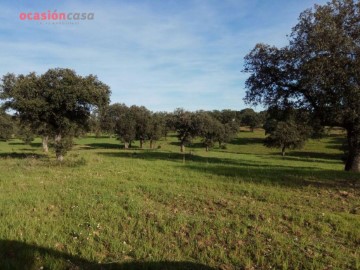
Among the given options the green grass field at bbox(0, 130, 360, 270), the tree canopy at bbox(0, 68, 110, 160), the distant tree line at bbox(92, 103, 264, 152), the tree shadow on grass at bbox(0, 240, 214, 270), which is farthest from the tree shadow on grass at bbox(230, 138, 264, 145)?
the tree shadow on grass at bbox(0, 240, 214, 270)

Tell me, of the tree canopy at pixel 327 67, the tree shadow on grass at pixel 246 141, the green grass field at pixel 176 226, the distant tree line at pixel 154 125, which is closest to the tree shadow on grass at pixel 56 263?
the green grass field at pixel 176 226

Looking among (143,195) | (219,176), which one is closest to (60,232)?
(143,195)

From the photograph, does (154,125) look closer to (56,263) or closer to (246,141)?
(246,141)

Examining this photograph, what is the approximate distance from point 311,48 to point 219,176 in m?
11.2

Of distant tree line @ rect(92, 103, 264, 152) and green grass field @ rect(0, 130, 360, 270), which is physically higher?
distant tree line @ rect(92, 103, 264, 152)

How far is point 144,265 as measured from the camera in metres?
6.24

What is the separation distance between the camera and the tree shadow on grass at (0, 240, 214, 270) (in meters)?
6.10

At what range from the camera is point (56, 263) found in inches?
242

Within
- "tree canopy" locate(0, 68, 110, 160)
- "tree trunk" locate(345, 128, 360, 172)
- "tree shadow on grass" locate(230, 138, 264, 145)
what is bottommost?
"tree shadow on grass" locate(230, 138, 264, 145)

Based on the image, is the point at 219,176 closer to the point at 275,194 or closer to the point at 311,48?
the point at 275,194

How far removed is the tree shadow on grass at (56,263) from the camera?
20.0 feet

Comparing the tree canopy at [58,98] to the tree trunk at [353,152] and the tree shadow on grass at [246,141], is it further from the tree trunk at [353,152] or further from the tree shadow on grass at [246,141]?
the tree shadow on grass at [246,141]

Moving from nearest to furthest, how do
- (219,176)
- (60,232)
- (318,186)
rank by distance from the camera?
1. (60,232)
2. (318,186)
3. (219,176)

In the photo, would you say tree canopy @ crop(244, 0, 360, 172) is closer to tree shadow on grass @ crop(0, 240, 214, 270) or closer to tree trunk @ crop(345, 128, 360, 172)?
tree trunk @ crop(345, 128, 360, 172)
